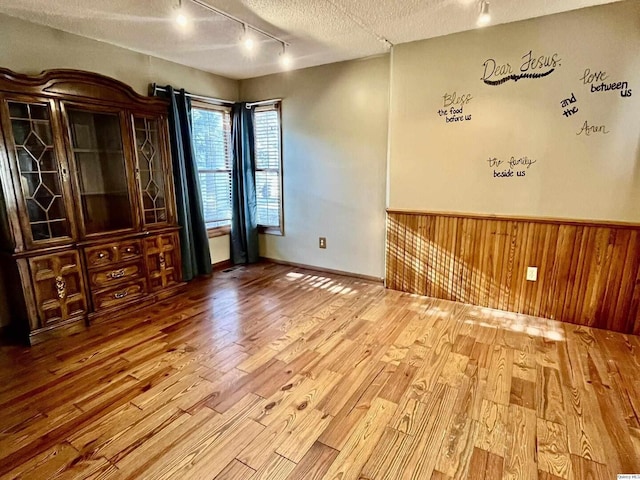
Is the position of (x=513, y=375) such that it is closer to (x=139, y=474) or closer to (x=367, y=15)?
(x=139, y=474)

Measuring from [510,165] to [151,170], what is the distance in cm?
329

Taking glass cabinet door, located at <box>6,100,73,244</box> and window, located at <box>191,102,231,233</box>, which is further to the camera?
window, located at <box>191,102,231,233</box>

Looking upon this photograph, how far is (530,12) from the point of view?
2535 mm

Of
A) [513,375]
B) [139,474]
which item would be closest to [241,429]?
[139,474]

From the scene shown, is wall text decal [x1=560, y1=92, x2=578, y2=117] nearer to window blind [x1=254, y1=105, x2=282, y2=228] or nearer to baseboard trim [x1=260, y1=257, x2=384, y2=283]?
baseboard trim [x1=260, y1=257, x2=384, y2=283]

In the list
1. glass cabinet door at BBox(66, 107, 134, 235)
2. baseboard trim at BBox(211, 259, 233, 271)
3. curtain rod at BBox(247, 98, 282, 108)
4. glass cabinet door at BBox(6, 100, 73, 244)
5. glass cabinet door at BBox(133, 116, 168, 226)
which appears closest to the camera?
glass cabinet door at BBox(6, 100, 73, 244)

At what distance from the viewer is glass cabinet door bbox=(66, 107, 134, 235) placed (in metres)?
2.88

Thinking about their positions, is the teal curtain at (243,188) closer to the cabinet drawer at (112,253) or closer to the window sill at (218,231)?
the window sill at (218,231)

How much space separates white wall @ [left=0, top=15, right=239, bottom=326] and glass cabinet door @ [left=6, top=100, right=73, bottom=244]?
44 cm

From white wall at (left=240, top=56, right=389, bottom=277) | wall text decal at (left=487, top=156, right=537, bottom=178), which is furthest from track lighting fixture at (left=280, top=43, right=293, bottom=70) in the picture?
wall text decal at (left=487, top=156, right=537, bottom=178)

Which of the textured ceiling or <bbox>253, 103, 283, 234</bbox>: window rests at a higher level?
the textured ceiling

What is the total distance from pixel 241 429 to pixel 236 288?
2.11 metres

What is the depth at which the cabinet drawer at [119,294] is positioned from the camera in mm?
2922

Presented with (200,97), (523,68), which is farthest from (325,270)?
(523,68)
